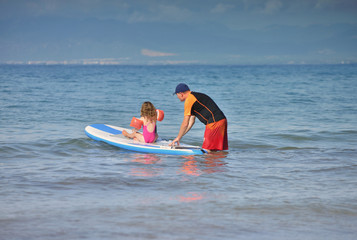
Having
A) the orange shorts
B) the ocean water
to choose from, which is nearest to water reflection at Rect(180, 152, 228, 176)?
the ocean water

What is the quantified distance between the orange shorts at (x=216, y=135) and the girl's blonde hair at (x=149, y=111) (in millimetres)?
1160

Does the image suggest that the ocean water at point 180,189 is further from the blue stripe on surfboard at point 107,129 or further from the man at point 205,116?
the blue stripe on surfboard at point 107,129

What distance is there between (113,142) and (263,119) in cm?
735

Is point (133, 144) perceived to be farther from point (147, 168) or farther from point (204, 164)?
point (204, 164)

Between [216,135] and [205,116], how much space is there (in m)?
0.42

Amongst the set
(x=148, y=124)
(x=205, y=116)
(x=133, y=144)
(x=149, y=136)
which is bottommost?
(x=133, y=144)

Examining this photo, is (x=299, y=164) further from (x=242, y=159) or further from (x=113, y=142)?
(x=113, y=142)

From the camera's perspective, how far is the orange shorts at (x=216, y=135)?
7.83 meters

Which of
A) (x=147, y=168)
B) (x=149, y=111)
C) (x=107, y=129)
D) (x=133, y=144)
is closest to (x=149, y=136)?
(x=133, y=144)

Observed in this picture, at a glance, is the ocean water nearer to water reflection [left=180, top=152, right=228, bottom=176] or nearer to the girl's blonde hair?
water reflection [left=180, top=152, right=228, bottom=176]

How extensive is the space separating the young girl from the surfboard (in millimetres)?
136

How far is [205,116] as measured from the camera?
7.82 metres

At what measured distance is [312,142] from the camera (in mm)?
10172

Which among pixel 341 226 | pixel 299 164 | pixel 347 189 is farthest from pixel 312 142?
pixel 341 226
